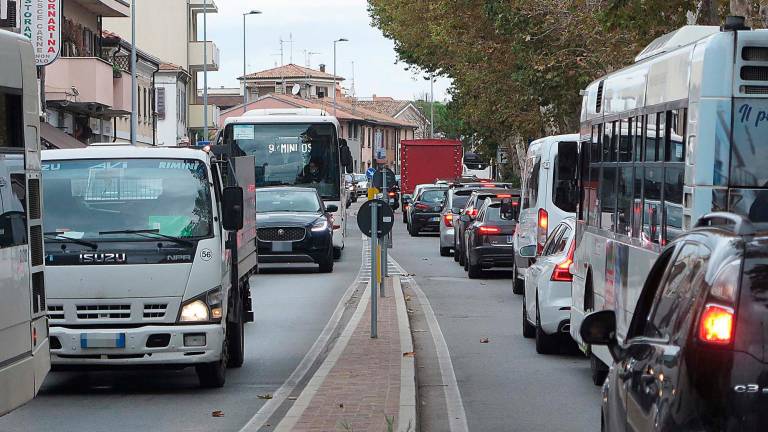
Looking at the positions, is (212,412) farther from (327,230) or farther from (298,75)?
(298,75)

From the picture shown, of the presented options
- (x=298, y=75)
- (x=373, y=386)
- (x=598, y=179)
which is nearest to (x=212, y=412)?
(x=373, y=386)

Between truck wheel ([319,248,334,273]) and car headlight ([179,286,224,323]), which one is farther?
truck wheel ([319,248,334,273])

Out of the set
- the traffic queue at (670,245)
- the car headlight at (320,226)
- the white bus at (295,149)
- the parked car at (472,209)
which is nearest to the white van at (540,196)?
the traffic queue at (670,245)

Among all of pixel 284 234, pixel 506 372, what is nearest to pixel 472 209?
pixel 284 234

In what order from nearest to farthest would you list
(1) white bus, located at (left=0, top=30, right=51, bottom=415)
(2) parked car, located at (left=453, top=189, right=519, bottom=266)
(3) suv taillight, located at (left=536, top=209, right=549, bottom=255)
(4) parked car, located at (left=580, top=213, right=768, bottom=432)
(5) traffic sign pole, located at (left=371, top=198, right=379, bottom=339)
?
1. (4) parked car, located at (left=580, top=213, right=768, bottom=432)
2. (1) white bus, located at (left=0, top=30, right=51, bottom=415)
3. (5) traffic sign pole, located at (left=371, top=198, right=379, bottom=339)
4. (3) suv taillight, located at (left=536, top=209, right=549, bottom=255)
5. (2) parked car, located at (left=453, top=189, right=519, bottom=266)

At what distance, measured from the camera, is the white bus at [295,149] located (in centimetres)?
3484

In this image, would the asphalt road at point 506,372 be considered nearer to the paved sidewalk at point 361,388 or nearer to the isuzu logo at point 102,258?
the paved sidewalk at point 361,388

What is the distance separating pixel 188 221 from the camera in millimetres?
13086

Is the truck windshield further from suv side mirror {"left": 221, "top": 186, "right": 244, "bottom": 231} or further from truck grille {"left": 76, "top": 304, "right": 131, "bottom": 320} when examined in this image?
truck grille {"left": 76, "top": 304, "right": 131, "bottom": 320}

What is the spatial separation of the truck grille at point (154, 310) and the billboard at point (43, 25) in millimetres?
20385

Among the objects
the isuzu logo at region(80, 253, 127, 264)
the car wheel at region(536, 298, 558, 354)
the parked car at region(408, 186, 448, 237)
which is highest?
the isuzu logo at region(80, 253, 127, 264)

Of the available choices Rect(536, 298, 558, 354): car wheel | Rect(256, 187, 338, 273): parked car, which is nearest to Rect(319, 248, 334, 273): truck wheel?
Rect(256, 187, 338, 273): parked car

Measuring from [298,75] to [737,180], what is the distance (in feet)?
509

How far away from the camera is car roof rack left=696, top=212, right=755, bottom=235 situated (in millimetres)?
5270
